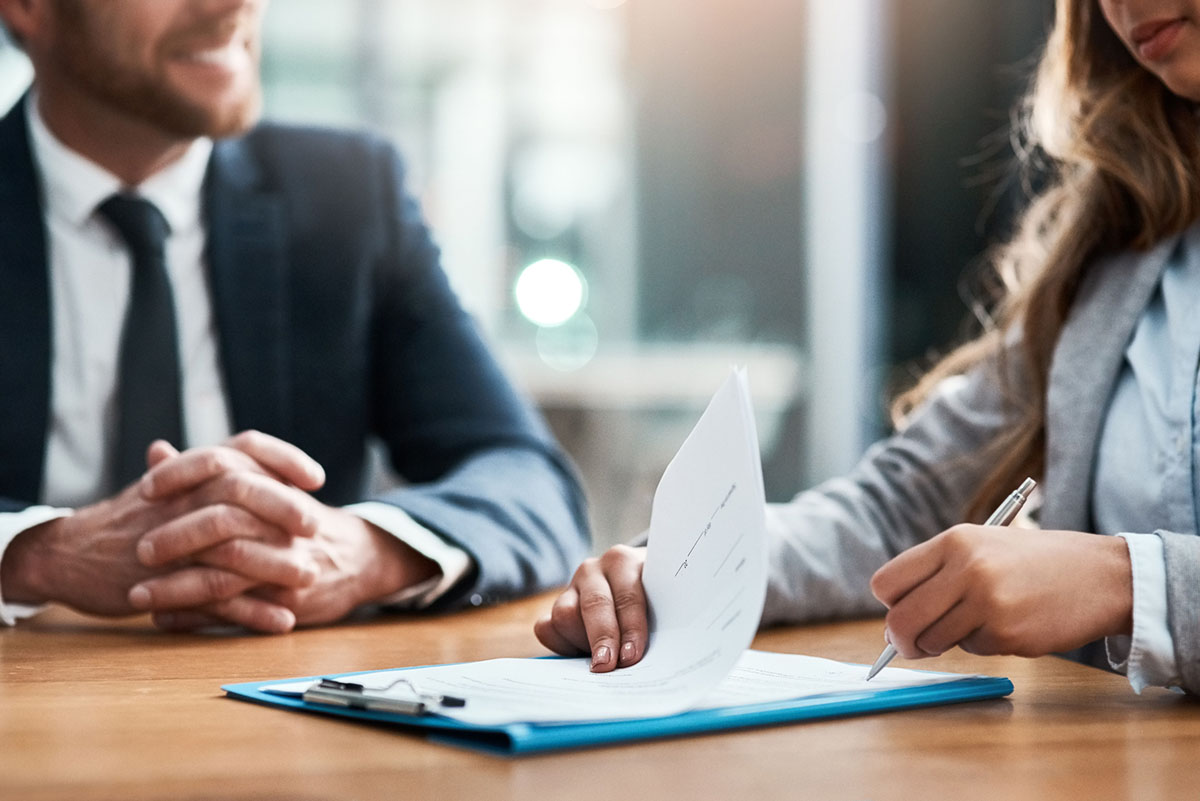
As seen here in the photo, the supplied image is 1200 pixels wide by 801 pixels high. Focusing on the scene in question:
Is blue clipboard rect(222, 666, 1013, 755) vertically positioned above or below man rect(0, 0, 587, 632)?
below

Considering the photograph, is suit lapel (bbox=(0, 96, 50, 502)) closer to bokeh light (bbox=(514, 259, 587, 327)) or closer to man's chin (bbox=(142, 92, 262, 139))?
man's chin (bbox=(142, 92, 262, 139))

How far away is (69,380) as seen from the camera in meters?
1.53

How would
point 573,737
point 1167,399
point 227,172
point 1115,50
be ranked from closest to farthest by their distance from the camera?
point 573,737, point 1167,399, point 1115,50, point 227,172

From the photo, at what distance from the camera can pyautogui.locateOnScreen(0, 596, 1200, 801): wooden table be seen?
54 cm

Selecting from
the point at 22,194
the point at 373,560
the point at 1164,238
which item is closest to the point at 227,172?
the point at 22,194

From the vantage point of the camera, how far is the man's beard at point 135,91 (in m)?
1.55

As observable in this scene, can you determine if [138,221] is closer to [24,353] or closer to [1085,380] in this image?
[24,353]

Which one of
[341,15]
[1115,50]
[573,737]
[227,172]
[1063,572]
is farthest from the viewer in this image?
[341,15]

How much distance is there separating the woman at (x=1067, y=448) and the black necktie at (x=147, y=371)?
0.78m

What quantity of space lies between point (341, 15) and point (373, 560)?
3916 millimetres

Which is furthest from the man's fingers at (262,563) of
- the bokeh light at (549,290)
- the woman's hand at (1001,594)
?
the bokeh light at (549,290)

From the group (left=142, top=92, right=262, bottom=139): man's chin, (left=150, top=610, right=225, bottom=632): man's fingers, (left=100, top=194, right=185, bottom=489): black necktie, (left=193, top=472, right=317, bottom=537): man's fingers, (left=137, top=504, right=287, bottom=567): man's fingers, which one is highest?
(left=142, top=92, right=262, bottom=139): man's chin

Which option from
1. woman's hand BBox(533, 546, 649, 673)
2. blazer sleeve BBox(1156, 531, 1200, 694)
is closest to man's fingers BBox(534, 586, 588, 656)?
woman's hand BBox(533, 546, 649, 673)

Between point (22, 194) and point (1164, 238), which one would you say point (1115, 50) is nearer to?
point (1164, 238)
